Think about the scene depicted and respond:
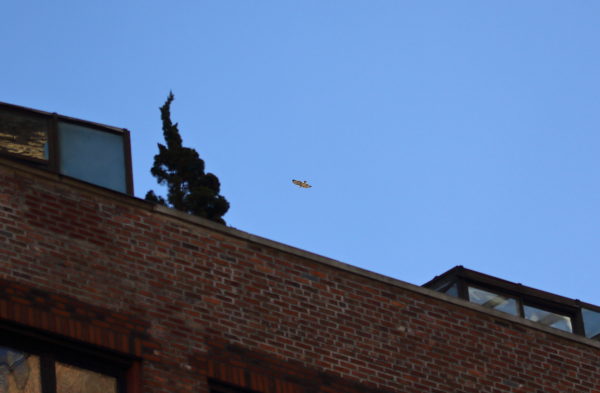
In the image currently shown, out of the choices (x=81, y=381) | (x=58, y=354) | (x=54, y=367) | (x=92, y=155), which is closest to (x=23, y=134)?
(x=92, y=155)

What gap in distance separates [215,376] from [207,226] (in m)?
2.12

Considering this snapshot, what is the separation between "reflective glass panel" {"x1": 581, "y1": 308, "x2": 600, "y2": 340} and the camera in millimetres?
23031

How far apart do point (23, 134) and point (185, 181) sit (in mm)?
14821

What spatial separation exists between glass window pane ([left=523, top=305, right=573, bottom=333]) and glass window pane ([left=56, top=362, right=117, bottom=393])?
8.72 metres

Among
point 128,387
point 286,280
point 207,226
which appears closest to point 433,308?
point 286,280

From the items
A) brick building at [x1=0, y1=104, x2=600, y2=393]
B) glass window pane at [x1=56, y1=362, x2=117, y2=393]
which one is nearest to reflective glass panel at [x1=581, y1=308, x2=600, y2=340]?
brick building at [x1=0, y1=104, x2=600, y2=393]

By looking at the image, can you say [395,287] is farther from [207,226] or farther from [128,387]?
[128,387]

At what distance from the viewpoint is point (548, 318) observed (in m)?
22.7

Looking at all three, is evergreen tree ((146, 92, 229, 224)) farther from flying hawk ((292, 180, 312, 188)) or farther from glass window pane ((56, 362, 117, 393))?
glass window pane ((56, 362, 117, 393))

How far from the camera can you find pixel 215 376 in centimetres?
1659

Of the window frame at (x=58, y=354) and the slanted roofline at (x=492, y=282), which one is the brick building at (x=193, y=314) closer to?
the window frame at (x=58, y=354)

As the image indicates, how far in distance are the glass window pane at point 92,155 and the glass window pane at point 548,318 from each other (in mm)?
7327

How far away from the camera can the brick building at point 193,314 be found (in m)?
15.9

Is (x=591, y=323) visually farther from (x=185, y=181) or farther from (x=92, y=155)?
(x=185, y=181)
